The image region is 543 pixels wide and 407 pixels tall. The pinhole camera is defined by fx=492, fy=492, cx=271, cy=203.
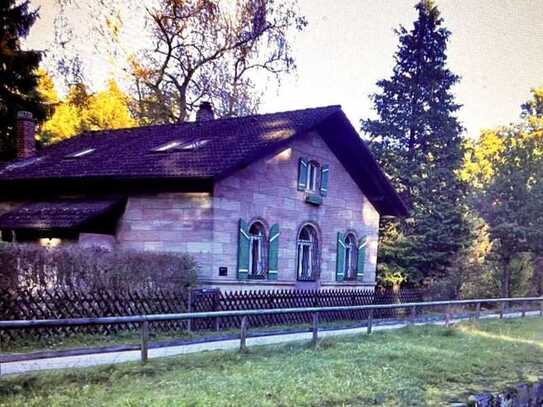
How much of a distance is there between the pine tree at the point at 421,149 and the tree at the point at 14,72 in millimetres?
17295

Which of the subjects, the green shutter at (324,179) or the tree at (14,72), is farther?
the tree at (14,72)

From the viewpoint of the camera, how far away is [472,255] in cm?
2333

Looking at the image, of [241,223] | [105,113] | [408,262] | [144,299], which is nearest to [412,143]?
[408,262]

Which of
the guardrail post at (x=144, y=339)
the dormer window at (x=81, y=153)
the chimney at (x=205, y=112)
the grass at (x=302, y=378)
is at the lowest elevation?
the grass at (x=302, y=378)

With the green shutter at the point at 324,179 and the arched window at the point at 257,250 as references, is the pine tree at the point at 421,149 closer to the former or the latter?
the green shutter at the point at 324,179

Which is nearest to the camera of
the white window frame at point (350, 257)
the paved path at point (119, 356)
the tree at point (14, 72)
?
the paved path at point (119, 356)

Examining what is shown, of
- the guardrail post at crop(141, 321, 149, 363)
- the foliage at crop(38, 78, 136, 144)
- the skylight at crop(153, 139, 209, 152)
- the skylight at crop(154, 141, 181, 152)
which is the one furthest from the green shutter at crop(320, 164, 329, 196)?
the foliage at crop(38, 78, 136, 144)

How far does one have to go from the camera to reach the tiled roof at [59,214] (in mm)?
13555

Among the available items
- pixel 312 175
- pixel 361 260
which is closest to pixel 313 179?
pixel 312 175

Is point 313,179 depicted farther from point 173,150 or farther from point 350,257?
point 173,150

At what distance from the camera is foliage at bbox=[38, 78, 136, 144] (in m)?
32.8

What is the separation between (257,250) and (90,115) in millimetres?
23724

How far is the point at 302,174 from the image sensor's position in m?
17.0

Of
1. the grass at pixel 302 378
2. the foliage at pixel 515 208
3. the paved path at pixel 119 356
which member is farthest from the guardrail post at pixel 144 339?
the foliage at pixel 515 208
